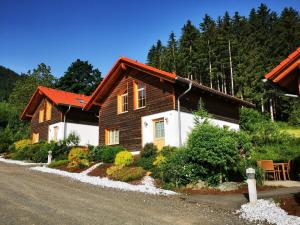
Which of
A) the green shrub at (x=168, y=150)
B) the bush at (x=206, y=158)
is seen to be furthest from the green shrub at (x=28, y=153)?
the bush at (x=206, y=158)

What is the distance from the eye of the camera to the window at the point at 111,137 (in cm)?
2110

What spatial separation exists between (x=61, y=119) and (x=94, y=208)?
20205 millimetres

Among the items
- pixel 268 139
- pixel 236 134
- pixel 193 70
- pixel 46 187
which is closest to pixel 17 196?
pixel 46 187

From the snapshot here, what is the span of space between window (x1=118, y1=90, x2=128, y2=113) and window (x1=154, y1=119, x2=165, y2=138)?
363 cm

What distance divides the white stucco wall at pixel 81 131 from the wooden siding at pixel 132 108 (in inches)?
235

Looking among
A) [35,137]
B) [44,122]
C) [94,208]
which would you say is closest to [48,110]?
[44,122]

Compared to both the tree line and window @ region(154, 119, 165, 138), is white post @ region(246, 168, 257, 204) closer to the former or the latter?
window @ region(154, 119, 165, 138)

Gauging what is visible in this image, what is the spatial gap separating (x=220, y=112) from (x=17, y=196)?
572 inches

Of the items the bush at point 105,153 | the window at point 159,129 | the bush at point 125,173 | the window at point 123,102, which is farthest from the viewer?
the window at point 123,102

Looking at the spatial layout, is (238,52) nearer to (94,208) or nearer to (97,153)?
(97,153)

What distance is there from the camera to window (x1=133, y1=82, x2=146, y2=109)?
19.4 meters

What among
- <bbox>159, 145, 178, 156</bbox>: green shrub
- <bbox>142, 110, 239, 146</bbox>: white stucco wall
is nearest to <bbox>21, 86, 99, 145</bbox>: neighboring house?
<bbox>142, 110, 239, 146</bbox>: white stucco wall

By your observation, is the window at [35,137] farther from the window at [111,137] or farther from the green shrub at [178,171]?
the green shrub at [178,171]

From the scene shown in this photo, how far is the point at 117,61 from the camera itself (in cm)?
2044
